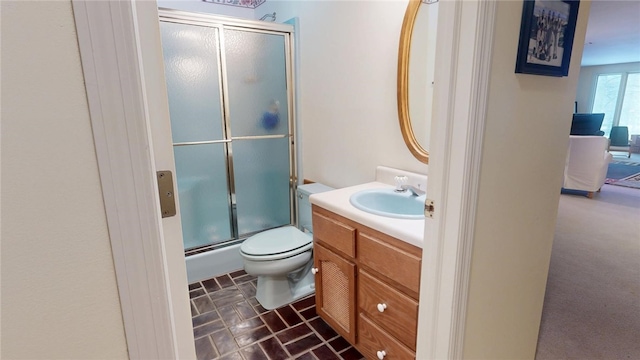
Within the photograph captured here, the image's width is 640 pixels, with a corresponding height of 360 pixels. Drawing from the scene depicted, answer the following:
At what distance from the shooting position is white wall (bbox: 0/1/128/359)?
1.46ft

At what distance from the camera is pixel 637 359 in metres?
1.69

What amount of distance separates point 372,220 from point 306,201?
4.06 feet

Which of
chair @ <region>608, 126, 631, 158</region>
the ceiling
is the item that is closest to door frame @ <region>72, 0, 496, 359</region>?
the ceiling

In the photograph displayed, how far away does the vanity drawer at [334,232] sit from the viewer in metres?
1.60

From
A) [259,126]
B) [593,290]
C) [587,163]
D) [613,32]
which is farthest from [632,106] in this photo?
[259,126]

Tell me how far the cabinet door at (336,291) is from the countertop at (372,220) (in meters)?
0.26

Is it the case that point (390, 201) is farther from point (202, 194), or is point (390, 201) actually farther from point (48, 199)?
point (48, 199)

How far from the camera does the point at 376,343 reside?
155 centimetres

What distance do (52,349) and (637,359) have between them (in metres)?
2.44

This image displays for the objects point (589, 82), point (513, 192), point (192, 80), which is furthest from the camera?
point (589, 82)

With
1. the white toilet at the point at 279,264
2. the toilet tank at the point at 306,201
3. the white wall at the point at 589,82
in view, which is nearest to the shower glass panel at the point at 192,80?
→ the toilet tank at the point at 306,201

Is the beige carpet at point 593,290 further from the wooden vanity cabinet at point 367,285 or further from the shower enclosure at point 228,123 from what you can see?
the shower enclosure at point 228,123

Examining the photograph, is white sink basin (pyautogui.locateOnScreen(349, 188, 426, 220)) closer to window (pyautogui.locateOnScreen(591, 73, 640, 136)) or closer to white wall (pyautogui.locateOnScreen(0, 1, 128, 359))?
white wall (pyautogui.locateOnScreen(0, 1, 128, 359))

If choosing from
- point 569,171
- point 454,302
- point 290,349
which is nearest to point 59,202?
point 454,302
